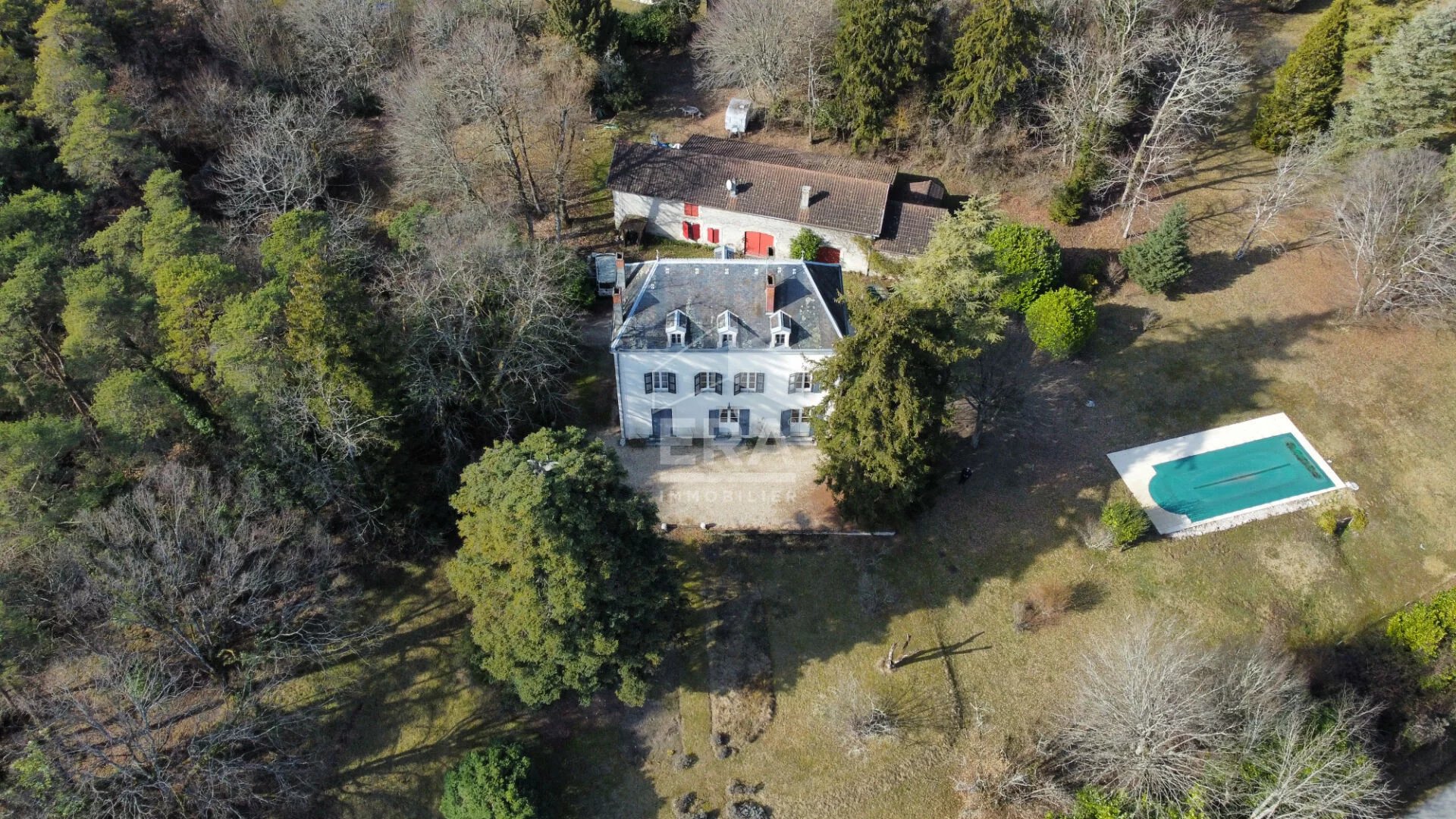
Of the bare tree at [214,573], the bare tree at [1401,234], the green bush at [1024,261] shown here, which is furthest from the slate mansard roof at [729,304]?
the bare tree at [1401,234]

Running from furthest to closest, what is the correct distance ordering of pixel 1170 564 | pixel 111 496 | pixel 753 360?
1. pixel 753 360
2. pixel 1170 564
3. pixel 111 496

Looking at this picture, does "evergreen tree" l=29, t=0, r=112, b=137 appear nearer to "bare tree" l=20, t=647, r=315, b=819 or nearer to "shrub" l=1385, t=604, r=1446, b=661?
"bare tree" l=20, t=647, r=315, b=819

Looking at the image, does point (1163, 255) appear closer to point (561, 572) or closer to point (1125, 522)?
point (1125, 522)

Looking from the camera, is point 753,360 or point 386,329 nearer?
point 386,329

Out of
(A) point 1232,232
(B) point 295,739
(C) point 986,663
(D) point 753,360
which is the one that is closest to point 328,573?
(B) point 295,739

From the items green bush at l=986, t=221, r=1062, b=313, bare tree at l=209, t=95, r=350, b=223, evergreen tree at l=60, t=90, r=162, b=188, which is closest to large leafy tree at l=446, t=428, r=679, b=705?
green bush at l=986, t=221, r=1062, b=313

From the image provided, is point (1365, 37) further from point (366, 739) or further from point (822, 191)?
point (366, 739)
